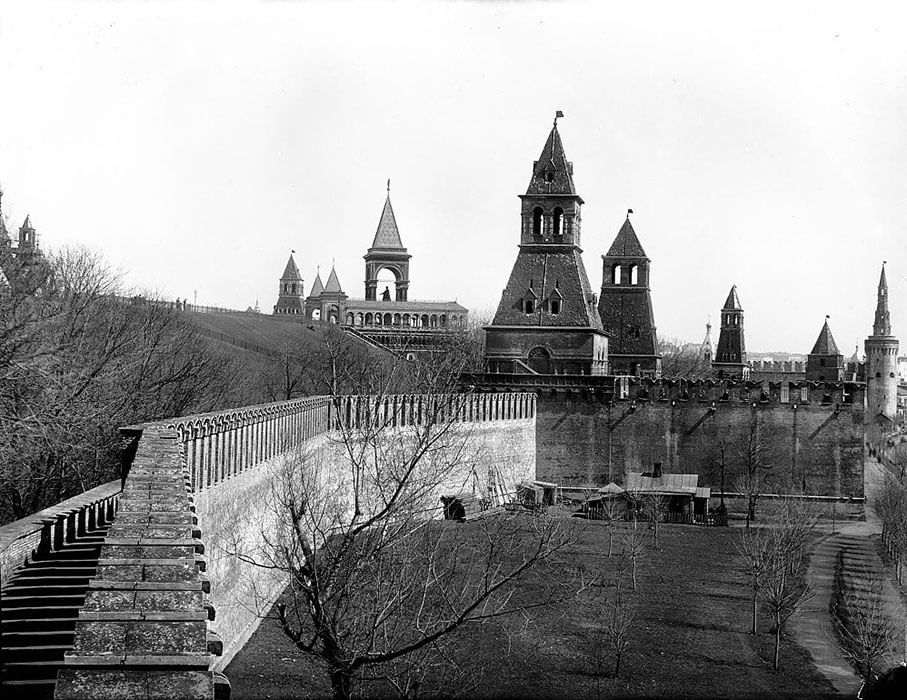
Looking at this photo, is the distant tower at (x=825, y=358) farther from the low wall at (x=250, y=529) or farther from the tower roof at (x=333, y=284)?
the low wall at (x=250, y=529)

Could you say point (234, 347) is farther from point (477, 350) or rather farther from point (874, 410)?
point (874, 410)

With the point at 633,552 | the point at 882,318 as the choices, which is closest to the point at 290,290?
the point at 882,318

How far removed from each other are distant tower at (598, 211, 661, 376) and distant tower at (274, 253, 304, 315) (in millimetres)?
83377

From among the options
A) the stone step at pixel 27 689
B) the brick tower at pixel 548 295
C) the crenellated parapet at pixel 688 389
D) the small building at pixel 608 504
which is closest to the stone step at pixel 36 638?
the stone step at pixel 27 689

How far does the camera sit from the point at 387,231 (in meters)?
94.6

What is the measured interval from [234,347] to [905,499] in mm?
43611

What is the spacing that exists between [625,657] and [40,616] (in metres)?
14.1

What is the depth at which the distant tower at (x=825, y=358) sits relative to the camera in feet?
268

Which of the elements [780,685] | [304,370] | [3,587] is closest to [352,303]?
[304,370]

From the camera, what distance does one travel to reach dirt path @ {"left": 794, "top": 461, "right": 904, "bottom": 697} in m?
21.4

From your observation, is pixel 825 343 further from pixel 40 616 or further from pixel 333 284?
pixel 40 616

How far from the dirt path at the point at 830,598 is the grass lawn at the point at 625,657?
44cm

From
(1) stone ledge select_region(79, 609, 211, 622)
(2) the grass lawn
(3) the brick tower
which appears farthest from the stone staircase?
(3) the brick tower

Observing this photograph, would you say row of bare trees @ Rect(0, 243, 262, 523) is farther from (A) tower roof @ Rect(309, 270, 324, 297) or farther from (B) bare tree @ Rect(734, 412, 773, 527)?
(A) tower roof @ Rect(309, 270, 324, 297)
